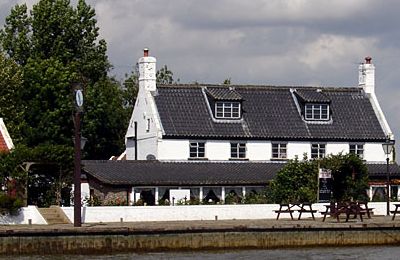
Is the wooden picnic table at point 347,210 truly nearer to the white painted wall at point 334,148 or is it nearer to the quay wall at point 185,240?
the quay wall at point 185,240

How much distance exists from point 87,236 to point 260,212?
12561 millimetres

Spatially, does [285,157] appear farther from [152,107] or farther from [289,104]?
[152,107]

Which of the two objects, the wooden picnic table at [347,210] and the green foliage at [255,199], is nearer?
the wooden picnic table at [347,210]

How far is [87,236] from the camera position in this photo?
146 ft

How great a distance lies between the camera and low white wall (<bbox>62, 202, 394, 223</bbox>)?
5078cm

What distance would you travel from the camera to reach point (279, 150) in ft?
230

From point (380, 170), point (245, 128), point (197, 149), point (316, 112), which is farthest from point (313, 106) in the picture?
point (197, 149)

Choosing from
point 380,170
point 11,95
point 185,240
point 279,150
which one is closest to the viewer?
point 185,240

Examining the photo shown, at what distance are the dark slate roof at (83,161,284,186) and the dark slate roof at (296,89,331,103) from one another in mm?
5794

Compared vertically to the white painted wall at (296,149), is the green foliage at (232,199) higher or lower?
lower

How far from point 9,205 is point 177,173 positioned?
1667 centimetres

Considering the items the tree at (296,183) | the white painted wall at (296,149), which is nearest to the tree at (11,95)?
the white painted wall at (296,149)

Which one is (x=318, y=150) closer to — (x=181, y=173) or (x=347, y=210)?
(x=181, y=173)

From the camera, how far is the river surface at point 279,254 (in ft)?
144
